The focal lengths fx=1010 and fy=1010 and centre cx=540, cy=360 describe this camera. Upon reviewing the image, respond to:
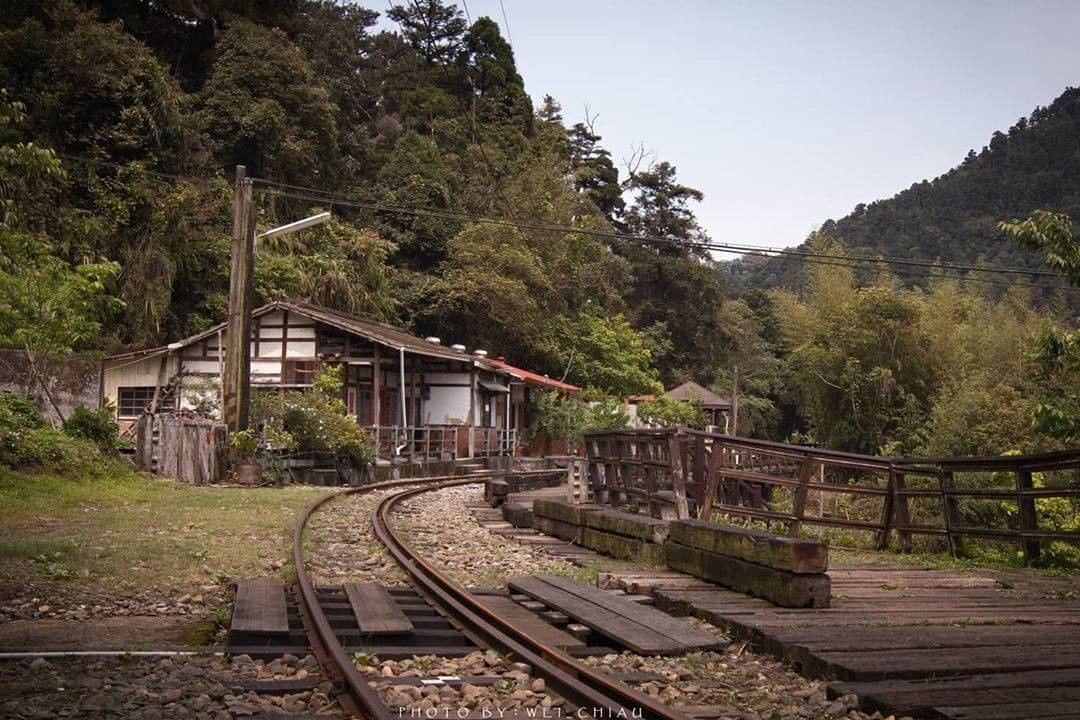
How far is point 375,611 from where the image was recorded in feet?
22.4

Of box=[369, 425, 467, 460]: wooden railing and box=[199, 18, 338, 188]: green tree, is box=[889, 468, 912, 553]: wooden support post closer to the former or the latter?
box=[369, 425, 467, 460]: wooden railing

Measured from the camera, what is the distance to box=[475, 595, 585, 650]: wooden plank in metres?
6.12

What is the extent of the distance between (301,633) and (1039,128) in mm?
81220

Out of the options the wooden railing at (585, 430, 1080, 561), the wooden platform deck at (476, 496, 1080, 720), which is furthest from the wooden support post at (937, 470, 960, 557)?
the wooden platform deck at (476, 496, 1080, 720)

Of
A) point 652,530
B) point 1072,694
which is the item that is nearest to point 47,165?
point 652,530

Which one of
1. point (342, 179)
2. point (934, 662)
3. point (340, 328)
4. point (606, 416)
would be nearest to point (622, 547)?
point (934, 662)

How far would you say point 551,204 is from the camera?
50.0 meters

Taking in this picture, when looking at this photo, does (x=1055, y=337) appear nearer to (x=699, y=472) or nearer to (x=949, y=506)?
(x=949, y=506)

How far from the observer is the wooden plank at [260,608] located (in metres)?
6.09

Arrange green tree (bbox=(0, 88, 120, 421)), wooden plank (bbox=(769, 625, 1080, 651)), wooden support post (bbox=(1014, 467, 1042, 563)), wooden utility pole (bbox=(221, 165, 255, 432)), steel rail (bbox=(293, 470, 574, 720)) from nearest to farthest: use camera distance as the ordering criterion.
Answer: steel rail (bbox=(293, 470, 574, 720))
wooden plank (bbox=(769, 625, 1080, 651))
wooden support post (bbox=(1014, 467, 1042, 563))
green tree (bbox=(0, 88, 120, 421))
wooden utility pole (bbox=(221, 165, 255, 432))

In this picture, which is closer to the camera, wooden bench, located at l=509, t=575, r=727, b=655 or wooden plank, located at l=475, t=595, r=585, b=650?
wooden bench, located at l=509, t=575, r=727, b=655

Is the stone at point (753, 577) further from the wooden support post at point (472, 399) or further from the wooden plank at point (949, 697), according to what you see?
the wooden support post at point (472, 399)

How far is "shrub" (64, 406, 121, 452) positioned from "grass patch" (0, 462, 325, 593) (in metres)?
1.06

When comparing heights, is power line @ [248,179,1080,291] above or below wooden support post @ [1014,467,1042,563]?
above
